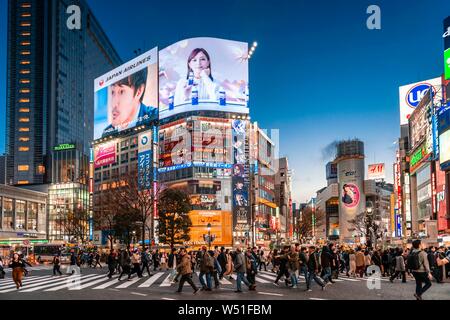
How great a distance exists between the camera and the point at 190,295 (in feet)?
66.2

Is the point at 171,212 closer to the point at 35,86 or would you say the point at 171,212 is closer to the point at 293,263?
the point at 293,263

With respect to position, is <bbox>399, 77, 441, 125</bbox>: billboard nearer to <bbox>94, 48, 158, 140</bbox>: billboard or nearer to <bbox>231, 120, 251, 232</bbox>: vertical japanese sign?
<bbox>231, 120, 251, 232</bbox>: vertical japanese sign

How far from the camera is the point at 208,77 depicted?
351ft

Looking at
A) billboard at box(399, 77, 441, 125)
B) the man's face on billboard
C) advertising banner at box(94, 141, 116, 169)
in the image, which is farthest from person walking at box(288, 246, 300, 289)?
advertising banner at box(94, 141, 116, 169)

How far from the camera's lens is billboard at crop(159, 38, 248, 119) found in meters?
107

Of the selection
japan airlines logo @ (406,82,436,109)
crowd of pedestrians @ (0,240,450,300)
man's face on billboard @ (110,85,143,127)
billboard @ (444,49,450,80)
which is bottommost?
crowd of pedestrians @ (0,240,450,300)

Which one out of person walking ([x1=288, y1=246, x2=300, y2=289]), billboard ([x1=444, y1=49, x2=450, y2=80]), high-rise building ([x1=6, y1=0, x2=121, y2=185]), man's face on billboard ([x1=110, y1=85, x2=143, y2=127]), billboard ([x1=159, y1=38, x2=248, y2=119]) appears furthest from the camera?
high-rise building ([x1=6, y1=0, x2=121, y2=185])

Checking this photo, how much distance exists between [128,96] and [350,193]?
268 feet

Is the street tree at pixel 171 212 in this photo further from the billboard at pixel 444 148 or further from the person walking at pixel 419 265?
the person walking at pixel 419 265

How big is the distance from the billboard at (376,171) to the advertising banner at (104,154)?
9125 centimetres

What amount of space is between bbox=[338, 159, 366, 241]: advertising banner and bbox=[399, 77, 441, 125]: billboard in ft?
255

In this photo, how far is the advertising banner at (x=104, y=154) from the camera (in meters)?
130

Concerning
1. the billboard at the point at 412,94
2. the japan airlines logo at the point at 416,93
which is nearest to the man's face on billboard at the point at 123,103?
the billboard at the point at 412,94
